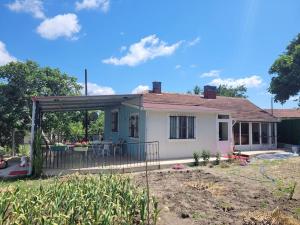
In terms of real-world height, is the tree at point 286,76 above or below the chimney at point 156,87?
Result: above

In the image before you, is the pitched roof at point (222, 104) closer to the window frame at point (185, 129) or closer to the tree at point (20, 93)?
the window frame at point (185, 129)

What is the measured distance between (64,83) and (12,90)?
4359 millimetres

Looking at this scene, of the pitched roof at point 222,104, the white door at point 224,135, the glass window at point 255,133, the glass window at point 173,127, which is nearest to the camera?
the glass window at point 173,127

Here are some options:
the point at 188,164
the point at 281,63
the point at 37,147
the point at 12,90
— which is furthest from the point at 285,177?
the point at 281,63

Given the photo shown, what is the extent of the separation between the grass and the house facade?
26.8 feet

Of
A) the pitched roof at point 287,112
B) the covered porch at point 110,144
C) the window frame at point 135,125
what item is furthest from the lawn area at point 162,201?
the pitched roof at point 287,112

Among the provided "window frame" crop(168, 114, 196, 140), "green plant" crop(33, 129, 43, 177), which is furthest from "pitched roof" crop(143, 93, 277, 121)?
"green plant" crop(33, 129, 43, 177)

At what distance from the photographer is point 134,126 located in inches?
651

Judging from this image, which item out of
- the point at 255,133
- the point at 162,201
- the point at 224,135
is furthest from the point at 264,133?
the point at 162,201

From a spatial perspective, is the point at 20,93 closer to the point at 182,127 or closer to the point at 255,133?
the point at 182,127

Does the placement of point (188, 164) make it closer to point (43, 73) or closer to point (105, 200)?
point (105, 200)

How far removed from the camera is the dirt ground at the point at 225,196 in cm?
630

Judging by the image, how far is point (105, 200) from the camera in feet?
18.5

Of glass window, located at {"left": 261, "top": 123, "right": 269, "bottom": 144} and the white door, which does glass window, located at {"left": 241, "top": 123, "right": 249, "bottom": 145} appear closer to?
glass window, located at {"left": 261, "top": 123, "right": 269, "bottom": 144}
